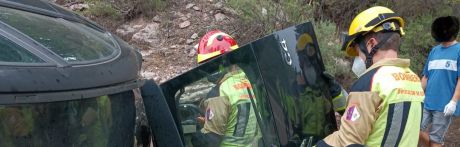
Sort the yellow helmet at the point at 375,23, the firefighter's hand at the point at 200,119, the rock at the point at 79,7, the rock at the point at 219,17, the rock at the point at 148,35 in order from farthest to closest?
the rock at the point at 79,7 < the rock at the point at 219,17 < the rock at the point at 148,35 < the yellow helmet at the point at 375,23 < the firefighter's hand at the point at 200,119

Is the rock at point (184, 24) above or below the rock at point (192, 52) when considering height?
above

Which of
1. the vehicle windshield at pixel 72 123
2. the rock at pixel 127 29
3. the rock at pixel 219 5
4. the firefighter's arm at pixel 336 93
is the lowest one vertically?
the firefighter's arm at pixel 336 93

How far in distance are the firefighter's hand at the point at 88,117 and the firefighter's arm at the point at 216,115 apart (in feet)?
2.06

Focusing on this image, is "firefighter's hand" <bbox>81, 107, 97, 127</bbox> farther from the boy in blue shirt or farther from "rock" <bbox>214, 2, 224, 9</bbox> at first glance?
"rock" <bbox>214, 2, 224, 9</bbox>

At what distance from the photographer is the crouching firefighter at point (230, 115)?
→ 2.31m

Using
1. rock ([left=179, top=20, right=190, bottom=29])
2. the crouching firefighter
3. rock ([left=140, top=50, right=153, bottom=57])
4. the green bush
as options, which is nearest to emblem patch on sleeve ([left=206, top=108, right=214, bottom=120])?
the crouching firefighter

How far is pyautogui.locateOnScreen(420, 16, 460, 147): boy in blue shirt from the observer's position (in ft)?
17.5

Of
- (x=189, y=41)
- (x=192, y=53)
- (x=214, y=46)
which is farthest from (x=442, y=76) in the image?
(x=189, y=41)

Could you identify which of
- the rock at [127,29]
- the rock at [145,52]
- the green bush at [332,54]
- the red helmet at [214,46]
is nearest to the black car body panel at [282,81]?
the red helmet at [214,46]

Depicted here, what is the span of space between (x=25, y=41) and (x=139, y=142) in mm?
614

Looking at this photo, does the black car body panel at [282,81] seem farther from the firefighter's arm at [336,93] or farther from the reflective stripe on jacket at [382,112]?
the reflective stripe on jacket at [382,112]

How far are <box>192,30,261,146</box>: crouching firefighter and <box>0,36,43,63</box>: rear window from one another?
2.77ft

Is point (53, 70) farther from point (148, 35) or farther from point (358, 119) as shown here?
point (148, 35)

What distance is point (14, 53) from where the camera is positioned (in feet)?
5.23
